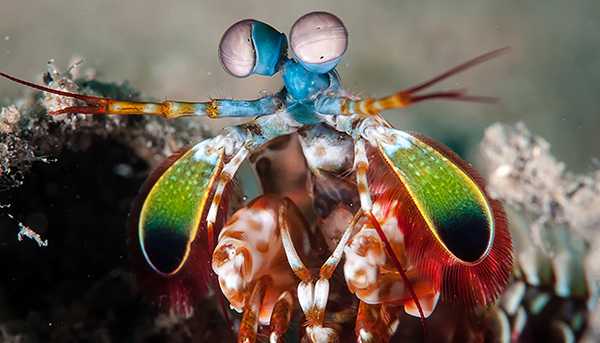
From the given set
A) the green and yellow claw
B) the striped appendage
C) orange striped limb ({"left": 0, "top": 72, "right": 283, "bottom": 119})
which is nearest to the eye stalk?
orange striped limb ({"left": 0, "top": 72, "right": 283, "bottom": 119})

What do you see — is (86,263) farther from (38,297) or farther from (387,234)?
(387,234)

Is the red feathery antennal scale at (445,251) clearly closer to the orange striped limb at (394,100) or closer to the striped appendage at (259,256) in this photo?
the orange striped limb at (394,100)

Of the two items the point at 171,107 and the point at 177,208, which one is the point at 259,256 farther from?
the point at 171,107

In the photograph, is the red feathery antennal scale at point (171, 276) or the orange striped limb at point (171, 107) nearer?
the orange striped limb at point (171, 107)

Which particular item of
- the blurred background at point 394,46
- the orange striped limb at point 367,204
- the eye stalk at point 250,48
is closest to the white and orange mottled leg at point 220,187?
the eye stalk at point 250,48

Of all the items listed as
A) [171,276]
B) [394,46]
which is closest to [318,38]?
[171,276]

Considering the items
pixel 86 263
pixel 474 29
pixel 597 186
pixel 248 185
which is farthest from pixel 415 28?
pixel 86 263
